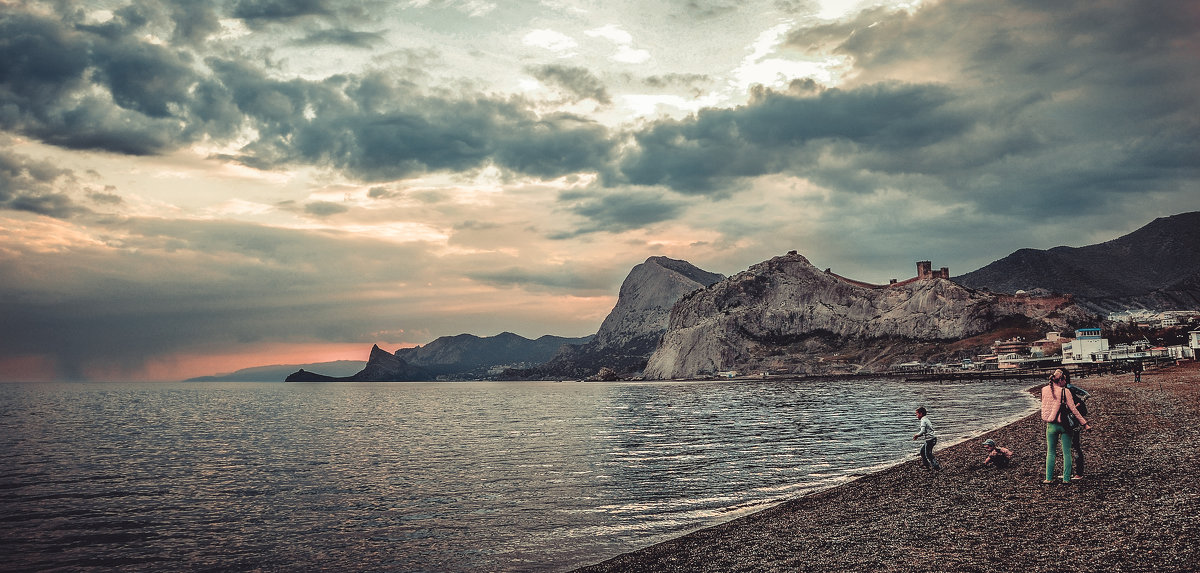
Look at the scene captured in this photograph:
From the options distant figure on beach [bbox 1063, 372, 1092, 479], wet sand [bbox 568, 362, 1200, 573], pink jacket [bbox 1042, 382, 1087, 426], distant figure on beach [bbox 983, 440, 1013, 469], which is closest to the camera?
wet sand [bbox 568, 362, 1200, 573]

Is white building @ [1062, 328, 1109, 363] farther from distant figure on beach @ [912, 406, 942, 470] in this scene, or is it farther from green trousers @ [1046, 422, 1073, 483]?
green trousers @ [1046, 422, 1073, 483]

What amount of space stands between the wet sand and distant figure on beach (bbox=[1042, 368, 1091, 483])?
622mm

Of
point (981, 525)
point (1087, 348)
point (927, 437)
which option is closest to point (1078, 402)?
point (981, 525)

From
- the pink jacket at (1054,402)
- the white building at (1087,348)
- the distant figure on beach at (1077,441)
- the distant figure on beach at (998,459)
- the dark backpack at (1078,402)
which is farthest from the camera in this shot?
the white building at (1087,348)

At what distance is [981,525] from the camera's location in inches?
645

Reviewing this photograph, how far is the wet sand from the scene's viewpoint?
522 inches

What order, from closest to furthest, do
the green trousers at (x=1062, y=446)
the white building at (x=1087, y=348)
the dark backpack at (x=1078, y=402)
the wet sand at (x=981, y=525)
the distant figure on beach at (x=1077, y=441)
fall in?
1. the wet sand at (x=981, y=525)
2. the dark backpack at (x=1078, y=402)
3. the distant figure on beach at (x=1077, y=441)
4. the green trousers at (x=1062, y=446)
5. the white building at (x=1087, y=348)

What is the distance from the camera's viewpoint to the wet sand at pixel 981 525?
13.2 metres

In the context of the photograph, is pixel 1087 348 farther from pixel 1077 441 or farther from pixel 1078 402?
pixel 1078 402

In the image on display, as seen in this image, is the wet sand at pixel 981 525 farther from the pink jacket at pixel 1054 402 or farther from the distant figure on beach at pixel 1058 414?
the pink jacket at pixel 1054 402

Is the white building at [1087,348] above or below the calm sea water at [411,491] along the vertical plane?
above

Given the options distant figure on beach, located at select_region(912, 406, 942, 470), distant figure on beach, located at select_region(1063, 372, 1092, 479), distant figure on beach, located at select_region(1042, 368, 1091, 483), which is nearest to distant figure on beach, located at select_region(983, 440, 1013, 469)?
distant figure on beach, located at select_region(912, 406, 942, 470)

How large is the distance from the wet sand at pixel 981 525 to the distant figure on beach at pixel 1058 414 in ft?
2.04

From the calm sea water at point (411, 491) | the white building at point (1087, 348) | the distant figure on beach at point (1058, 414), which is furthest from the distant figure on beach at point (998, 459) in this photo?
the white building at point (1087, 348)
